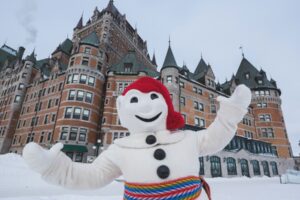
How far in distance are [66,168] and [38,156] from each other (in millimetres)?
389

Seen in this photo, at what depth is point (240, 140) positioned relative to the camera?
27016 mm

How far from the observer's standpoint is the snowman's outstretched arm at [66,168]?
172 centimetres

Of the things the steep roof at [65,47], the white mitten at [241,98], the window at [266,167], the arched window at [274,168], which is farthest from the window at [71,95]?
the arched window at [274,168]

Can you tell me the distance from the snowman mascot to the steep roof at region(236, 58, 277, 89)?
129ft

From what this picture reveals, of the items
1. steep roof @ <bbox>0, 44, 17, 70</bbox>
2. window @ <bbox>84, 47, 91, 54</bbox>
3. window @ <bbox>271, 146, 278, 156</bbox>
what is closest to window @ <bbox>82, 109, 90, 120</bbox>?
window @ <bbox>84, 47, 91, 54</bbox>

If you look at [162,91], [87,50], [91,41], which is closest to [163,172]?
[162,91]

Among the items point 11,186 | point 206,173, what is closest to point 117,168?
point 11,186

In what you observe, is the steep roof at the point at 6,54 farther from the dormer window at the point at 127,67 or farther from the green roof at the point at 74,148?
the green roof at the point at 74,148

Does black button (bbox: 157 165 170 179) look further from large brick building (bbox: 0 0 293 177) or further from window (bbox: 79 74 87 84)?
window (bbox: 79 74 87 84)

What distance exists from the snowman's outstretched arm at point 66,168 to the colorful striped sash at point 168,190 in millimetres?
465

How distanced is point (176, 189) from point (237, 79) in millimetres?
43299

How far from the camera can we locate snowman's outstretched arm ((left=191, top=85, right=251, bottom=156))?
1.92m

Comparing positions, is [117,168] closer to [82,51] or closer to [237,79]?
[82,51]

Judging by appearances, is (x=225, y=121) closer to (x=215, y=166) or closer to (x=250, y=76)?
(x=215, y=166)
